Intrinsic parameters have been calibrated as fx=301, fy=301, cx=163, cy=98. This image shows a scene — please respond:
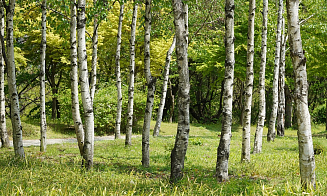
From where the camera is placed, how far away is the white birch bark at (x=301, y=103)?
4285 millimetres

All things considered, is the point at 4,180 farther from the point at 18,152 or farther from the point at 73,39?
Result: the point at 73,39

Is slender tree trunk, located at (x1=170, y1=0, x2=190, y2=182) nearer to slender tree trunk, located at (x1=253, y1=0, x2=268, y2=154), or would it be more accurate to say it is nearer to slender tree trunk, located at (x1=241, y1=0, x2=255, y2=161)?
slender tree trunk, located at (x1=241, y1=0, x2=255, y2=161)

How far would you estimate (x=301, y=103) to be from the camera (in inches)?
171

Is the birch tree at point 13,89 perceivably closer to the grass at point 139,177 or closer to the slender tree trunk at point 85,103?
the grass at point 139,177

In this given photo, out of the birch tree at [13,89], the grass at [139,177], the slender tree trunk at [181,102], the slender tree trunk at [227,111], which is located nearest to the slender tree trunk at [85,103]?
the grass at [139,177]

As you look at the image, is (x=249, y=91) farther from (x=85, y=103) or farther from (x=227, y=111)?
(x=85, y=103)

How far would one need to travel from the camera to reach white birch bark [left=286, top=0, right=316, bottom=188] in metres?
4.29

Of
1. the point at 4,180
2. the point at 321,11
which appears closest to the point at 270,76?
the point at 321,11

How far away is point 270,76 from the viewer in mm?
23094

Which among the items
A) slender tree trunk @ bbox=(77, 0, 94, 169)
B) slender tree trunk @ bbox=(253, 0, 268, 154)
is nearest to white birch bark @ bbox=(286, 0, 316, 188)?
slender tree trunk @ bbox=(77, 0, 94, 169)

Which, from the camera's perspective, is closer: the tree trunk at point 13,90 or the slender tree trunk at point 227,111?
the slender tree trunk at point 227,111

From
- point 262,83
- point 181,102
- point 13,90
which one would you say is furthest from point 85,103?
point 262,83

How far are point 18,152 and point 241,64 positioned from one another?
62.6 feet

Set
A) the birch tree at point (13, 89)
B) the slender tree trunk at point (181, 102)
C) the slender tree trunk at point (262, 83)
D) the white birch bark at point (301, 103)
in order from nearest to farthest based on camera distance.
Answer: the white birch bark at point (301, 103), the slender tree trunk at point (181, 102), the birch tree at point (13, 89), the slender tree trunk at point (262, 83)
